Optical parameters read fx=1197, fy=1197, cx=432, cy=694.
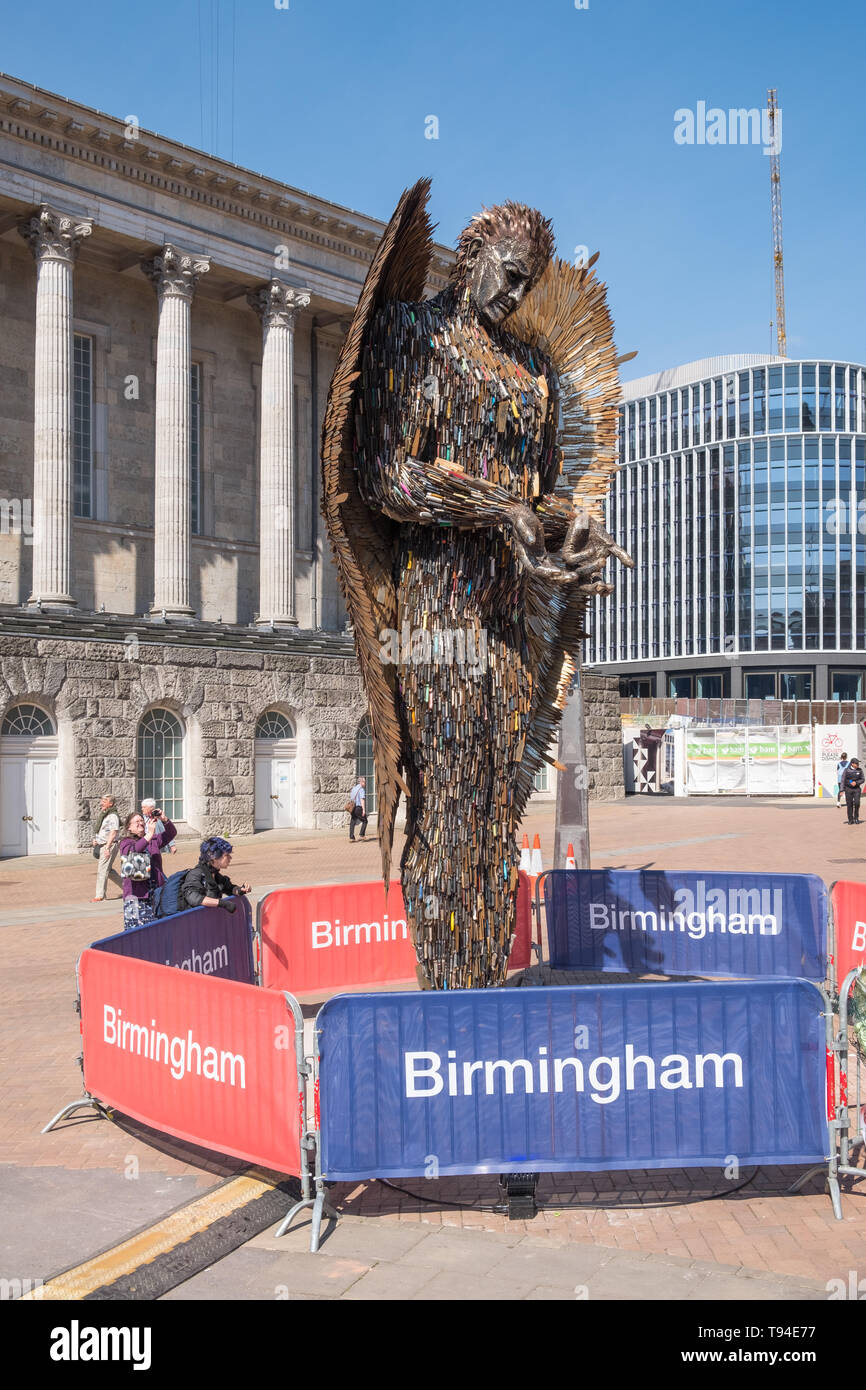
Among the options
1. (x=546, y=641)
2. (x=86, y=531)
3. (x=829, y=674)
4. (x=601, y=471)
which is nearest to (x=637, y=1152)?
Answer: (x=546, y=641)

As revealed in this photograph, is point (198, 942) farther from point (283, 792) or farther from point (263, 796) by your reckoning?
point (283, 792)

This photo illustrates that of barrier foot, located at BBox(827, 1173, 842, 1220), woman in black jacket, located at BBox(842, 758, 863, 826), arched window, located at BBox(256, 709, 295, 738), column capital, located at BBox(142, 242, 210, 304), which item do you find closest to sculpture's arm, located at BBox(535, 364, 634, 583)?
barrier foot, located at BBox(827, 1173, 842, 1220)

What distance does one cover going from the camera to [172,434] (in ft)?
99.2

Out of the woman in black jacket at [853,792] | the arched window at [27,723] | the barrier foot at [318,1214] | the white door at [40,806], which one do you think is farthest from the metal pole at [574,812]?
the woman in black jacket at [853,792]

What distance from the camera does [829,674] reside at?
75.8m

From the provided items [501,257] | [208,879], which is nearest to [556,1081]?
[208,879]

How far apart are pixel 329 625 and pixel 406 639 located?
100 feet

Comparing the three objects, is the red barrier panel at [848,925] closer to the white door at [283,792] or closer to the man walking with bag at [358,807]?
the man walking with bag at [358,807]

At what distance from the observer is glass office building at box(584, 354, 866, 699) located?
76562 millimetres

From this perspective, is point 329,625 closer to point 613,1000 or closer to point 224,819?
point 224,819

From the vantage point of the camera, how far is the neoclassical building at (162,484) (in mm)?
24500

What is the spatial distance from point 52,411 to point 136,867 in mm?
19562

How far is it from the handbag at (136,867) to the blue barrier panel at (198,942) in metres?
1.59

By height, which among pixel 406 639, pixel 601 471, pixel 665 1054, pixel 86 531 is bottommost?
pixel 665 1054
